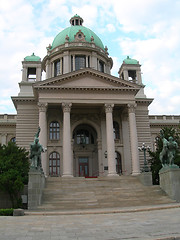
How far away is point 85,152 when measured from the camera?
37.9m

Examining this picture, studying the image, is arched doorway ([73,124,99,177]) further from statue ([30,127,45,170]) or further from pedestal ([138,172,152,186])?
statue ([30,127,45,170])

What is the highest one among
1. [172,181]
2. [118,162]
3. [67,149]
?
[67,149]

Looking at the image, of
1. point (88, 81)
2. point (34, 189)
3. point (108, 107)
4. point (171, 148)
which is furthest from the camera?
point (88, 81)

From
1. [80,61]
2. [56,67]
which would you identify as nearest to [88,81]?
[80,61]

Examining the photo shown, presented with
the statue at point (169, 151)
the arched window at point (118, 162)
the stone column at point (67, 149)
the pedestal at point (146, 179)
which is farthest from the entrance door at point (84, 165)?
the statue at point (169, 151)

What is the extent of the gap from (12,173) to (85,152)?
1728 cm

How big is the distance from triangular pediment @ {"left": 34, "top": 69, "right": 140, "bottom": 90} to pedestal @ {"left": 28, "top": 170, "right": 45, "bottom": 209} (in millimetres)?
14823

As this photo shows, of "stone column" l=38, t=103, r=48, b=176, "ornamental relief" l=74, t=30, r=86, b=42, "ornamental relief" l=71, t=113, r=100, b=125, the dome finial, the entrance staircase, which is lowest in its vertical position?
the entrance staircase

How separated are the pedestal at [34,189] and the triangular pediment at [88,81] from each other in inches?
584

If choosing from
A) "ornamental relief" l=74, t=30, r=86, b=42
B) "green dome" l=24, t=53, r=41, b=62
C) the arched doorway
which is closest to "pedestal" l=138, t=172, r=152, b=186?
the arched doorway

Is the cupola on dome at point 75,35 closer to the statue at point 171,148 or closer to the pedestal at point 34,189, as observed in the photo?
the statue at point 171,148

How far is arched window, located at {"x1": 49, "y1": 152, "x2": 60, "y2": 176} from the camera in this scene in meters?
35.1

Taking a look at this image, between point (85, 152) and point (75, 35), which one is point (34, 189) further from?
point (75, 35)

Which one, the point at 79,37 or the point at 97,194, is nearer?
the point at 97,194
